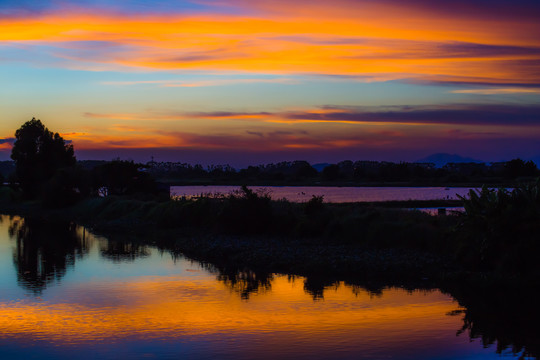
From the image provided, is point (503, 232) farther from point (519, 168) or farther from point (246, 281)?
point (519, 168)

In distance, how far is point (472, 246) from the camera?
2092 cm

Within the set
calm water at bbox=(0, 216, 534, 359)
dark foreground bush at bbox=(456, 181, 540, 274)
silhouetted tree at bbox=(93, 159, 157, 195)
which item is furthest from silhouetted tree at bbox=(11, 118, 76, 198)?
dark foreground bush at bbox=(456, 181, 540, 274)

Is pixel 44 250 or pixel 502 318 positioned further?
pixel 44 250

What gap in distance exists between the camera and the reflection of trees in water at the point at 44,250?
2250 cm

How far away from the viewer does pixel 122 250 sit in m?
30.5

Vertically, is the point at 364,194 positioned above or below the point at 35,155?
below

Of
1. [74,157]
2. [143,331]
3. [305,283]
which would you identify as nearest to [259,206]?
[305,283]

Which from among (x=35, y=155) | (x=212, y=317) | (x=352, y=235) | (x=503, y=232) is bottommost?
(x=212, y=317)

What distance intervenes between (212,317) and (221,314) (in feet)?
1.34

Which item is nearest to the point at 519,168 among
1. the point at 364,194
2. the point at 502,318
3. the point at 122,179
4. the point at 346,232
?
the point at 364,194

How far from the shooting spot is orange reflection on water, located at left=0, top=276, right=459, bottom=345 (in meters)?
14.5

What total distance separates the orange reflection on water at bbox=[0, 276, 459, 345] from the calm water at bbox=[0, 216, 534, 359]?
0.08ft

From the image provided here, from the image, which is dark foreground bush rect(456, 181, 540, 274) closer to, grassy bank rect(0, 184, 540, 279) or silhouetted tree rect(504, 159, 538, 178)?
grassy bank rect(0, 184, 540, 279)

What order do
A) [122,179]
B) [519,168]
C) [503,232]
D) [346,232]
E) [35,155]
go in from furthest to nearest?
1. [519,168]
2. [35,155]
3. [122,179]
4. [346,232]
5. [503,232]
